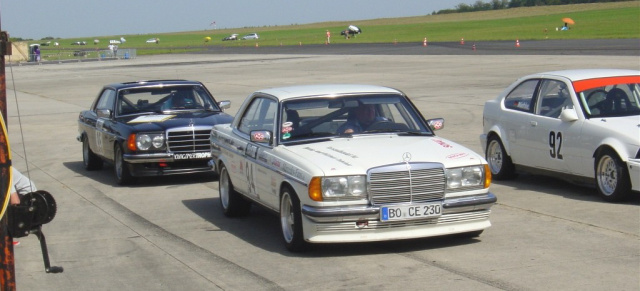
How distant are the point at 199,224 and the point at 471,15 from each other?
138 meters

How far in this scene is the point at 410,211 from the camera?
781 centimetres

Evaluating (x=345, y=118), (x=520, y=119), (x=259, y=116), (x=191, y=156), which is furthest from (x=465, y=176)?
(x=191, y=156)

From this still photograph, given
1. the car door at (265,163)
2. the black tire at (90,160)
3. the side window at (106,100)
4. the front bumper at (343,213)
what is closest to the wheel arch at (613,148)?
the front bumper at (343,213)

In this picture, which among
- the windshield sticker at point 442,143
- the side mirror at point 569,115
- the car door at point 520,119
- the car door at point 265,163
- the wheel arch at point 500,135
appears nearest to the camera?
the windshield sticker at point 442,143

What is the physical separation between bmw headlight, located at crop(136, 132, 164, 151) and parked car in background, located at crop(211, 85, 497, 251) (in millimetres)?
3423

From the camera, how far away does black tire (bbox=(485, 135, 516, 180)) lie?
1209 cm

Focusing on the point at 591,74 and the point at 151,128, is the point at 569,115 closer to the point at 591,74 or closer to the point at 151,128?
the point at 591,74

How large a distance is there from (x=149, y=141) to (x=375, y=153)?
5.45 metres

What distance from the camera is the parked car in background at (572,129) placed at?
10.1 m

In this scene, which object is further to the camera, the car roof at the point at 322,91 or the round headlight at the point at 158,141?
the round headlight at the point at 158,141

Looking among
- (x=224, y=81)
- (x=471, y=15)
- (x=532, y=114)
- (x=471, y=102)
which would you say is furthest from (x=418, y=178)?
(x=471, y=15)

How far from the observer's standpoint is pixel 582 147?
34.7 feet

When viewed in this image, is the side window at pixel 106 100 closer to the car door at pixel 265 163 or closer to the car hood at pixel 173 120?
the car hood at pixel 173 120

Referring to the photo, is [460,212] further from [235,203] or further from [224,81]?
[224,81]
